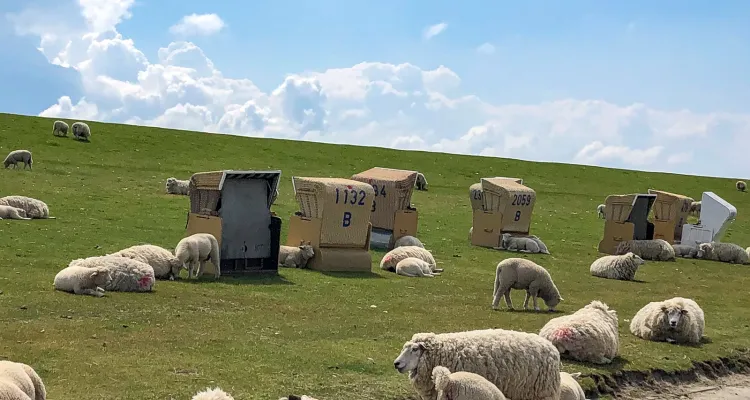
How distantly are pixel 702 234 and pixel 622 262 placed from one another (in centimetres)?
1226

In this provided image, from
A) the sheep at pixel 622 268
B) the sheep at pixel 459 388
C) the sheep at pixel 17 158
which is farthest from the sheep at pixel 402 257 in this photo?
the sheep at pixel 17 158

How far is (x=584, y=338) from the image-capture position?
1325 cm

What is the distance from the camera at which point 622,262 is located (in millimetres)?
24641

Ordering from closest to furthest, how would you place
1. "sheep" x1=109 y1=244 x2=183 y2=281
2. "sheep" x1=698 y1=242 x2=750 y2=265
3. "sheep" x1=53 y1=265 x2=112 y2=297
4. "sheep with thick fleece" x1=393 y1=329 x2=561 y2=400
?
"sheep with thick fleece" x1=393 y1=329 x2=561 y2=400
"sheep" x1=53 y1=265 x2=112 y2=297
"sheep" x1=109 y1=244 x2=183 y2=281
"sheep" x1=698 y1=242 x2=750 y2=265

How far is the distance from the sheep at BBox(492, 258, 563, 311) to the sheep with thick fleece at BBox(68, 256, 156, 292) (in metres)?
6.52

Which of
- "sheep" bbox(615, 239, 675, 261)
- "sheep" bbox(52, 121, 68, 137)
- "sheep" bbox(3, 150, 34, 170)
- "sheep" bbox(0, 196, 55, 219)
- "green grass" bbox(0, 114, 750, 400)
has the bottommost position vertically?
"green grass" bbox(0, 114, 750, 400)

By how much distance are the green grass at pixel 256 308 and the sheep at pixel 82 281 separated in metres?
0.23

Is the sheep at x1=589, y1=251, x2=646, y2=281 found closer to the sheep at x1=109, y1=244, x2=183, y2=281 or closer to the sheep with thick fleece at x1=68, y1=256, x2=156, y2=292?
the sheep at x1=109, y1=244, x2=183, y2=281

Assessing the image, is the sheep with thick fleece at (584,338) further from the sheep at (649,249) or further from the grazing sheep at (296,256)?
the sheep at (649,249)

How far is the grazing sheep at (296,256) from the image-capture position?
Result: 21.7 metres

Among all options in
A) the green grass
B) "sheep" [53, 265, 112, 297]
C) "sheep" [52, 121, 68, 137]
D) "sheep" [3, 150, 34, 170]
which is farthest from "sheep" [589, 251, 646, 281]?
"sheep" [52, 121, 68, 137]

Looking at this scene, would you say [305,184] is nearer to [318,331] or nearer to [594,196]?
[318,331]

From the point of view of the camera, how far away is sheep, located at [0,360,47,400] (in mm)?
7590

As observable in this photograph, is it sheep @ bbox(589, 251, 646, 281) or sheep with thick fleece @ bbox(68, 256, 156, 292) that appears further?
sheep @ bbox(589, 251, 646, 281)
